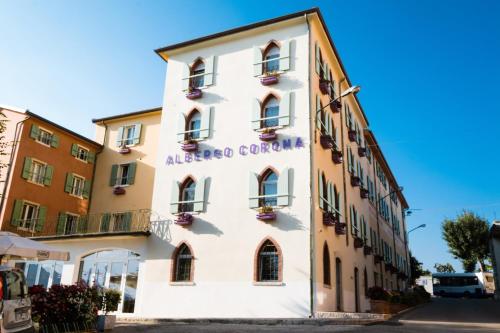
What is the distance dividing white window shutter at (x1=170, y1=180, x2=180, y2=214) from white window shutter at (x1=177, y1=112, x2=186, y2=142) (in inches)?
92.7

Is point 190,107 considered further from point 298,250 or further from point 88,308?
point 88,308

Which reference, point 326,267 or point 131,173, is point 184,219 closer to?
point 326,267

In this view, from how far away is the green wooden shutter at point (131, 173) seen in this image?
28.0m

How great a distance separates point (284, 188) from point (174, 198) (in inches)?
224

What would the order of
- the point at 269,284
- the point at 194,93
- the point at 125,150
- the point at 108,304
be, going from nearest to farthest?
the point at 108,304 → the point at 269,284 → the point at 194,93 → the point at 125,150

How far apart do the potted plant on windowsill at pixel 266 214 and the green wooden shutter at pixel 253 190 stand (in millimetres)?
555

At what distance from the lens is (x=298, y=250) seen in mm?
17812

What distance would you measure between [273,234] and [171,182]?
6.28m

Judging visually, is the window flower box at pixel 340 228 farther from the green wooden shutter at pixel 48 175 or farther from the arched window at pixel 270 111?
the green wooden shutter at pixel 48 175

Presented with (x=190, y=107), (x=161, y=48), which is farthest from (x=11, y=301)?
(x=161, y=48)

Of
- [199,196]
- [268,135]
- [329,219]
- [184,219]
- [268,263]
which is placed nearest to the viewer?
[268,263]

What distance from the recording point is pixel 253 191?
1953cm

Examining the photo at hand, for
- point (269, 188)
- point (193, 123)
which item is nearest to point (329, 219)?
point (269, 188)

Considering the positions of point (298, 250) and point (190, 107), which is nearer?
point (298, 250)
